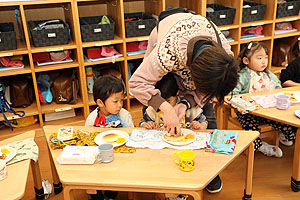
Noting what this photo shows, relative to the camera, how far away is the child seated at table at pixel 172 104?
2047mm

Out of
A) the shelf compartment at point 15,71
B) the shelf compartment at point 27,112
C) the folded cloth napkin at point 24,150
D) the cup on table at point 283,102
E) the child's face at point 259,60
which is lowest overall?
the shelf compartment at point 27,112

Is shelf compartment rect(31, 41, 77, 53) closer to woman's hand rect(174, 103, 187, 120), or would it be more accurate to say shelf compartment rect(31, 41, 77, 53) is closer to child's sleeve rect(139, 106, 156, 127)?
child's sleeve rect(139, 106, 156, 127)

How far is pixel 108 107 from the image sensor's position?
87.9 inches

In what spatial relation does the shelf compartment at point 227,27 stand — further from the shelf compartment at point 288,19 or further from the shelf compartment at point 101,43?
the shelf compartment at point 101,43

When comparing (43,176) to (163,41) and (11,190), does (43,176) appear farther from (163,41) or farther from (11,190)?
(163,41)

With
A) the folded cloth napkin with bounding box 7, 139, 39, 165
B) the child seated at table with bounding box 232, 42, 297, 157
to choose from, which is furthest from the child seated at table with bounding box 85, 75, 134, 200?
the child seated at table with bounding box 232, 42, 297, 157

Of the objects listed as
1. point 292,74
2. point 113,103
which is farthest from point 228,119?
point 113,103

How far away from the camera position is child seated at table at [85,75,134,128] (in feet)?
7.27

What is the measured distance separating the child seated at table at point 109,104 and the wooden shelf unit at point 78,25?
108 centimetres

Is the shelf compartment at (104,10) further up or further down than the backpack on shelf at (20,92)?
further up

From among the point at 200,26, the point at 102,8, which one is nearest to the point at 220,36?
the point at 200,26

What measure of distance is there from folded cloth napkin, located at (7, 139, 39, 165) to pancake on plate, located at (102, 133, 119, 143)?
0.41m

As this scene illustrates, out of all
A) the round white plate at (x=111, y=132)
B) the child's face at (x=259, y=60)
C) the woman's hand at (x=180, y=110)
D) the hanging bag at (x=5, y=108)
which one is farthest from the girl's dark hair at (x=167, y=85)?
the hanging bag at (x=5, y=108)

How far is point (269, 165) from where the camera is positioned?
8.91 ft
